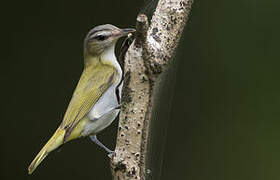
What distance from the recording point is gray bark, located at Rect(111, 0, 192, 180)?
110 centimetres

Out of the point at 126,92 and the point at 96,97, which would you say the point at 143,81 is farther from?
the point at 96,97

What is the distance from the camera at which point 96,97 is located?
142 cm

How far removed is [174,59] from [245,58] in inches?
40.8

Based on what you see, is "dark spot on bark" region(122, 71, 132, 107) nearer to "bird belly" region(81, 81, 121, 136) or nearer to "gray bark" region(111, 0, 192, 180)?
"gray bark" region(111, 0, 192, 180)

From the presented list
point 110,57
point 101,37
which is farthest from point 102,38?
point 110,57

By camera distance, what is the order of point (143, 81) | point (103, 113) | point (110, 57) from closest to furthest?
point (143, 81) → point (103, 113) → point (110, 57)

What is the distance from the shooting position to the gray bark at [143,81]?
3.62 feet

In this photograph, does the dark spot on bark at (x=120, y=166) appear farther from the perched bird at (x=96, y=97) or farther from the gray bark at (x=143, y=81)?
the perched bird at (x=96, y=97)

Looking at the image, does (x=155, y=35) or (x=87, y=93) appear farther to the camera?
(x=87, y=93)

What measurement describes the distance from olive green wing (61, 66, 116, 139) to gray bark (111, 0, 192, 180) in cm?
24

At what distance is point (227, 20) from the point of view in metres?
2.24

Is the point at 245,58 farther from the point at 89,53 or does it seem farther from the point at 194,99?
the point at 89,53

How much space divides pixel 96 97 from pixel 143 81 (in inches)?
12.7

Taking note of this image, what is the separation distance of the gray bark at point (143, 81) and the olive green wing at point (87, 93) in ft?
0.80
